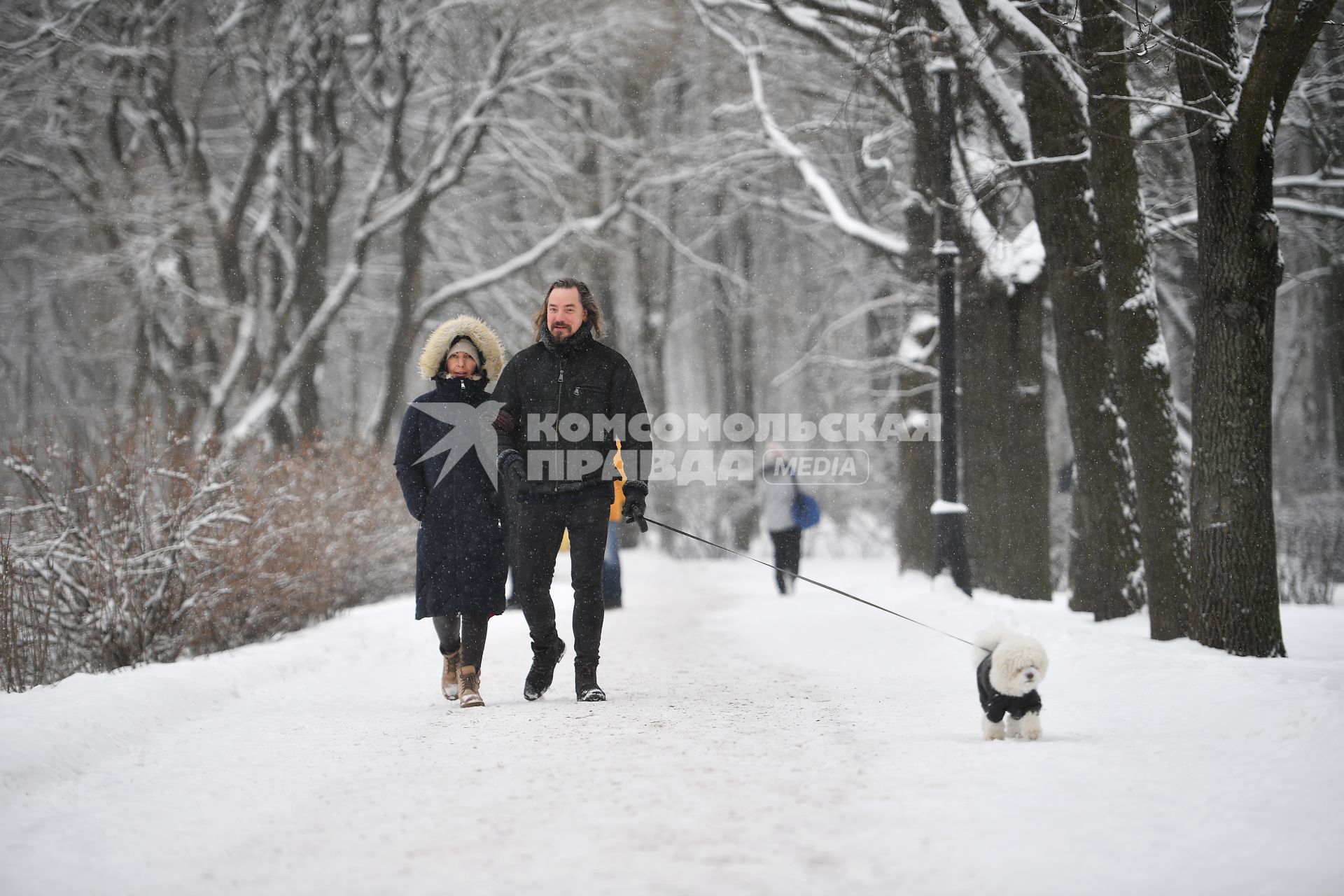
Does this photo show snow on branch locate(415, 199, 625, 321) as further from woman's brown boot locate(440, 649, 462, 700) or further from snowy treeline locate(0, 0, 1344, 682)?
woman's brown boot locate(440, 649, 462, 700)

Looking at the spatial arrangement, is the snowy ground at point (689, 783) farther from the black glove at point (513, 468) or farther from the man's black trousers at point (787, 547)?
the man's black trousers at point (787, 547)

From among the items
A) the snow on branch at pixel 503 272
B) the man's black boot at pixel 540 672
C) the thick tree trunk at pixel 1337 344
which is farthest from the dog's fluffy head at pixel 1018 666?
the snow on branch at pixel 503 272

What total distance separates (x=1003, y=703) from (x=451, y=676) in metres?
3.37

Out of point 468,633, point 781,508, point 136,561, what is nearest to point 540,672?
point 468,633

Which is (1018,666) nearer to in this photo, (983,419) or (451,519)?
(451,519)

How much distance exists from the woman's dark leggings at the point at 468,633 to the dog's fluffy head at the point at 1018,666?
9.58 feet

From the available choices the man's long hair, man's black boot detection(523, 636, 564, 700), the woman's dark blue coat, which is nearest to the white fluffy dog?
man's black boot detection(523, 636, 564, 700)

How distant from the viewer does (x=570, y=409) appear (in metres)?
6.30

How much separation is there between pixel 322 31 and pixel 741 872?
684 inches

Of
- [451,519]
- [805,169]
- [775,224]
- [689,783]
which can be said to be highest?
[775,224]

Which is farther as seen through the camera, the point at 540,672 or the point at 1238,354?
the point at 1238,354

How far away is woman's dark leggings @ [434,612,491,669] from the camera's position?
21.6ft

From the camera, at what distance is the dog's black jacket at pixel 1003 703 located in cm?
498

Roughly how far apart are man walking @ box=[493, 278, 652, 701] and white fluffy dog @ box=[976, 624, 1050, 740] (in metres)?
2.04
